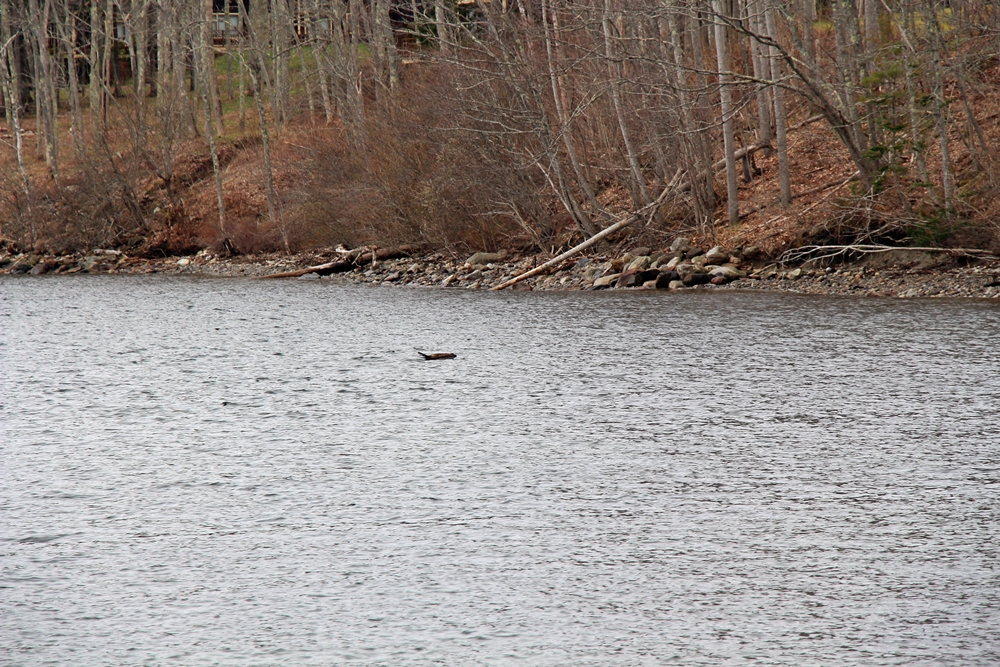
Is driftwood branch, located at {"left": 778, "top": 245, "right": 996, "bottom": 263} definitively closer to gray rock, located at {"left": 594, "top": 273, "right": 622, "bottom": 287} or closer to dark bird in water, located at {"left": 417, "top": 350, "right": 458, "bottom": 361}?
gray rock, located at {"left": 594, "top": 273, "right": 622, "bottom": 287}

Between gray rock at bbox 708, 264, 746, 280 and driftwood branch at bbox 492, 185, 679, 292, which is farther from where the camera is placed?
driftwood branch at bbox 492, 185, 679, 292

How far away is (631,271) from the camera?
77.1ft

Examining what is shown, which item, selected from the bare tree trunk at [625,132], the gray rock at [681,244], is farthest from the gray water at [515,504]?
the bare tree trunk at [625,132]

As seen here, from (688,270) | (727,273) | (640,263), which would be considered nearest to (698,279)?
(688,270)

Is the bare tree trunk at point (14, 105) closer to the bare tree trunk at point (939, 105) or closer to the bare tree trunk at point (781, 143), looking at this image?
the bare tree trunk at point (781, 143)

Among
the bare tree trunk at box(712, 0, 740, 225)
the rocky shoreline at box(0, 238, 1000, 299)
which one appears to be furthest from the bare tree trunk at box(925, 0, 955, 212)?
the bare tree trunk at box(712, 0, 740, 225)

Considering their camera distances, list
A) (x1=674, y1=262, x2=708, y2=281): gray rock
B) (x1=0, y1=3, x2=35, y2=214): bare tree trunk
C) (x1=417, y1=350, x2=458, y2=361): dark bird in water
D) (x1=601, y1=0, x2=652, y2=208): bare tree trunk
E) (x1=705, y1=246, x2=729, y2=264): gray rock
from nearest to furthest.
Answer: (x1=417, y1=350, x2=458, y2=361): dark bird in water → (x1=674, y1=262, x2=708, y2=281): gray rock → (x1=705, y1=246, x2=729, y2=264): gray rock → (x1=601, y1=0, x2=652, y2=208): bare tree trunk → (x1=0, y1=3, x2=35, y2=214): bare tree trunk

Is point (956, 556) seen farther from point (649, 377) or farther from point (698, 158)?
point (698, 158)

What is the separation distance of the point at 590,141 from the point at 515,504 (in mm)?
21630

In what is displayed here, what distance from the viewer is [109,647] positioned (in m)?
4.80

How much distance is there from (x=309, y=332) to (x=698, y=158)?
11.6m

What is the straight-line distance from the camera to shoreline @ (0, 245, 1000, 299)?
19734mm

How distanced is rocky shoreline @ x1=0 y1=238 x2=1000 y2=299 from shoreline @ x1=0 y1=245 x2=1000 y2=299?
20 mm

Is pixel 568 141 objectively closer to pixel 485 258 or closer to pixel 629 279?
pixel 485 258
